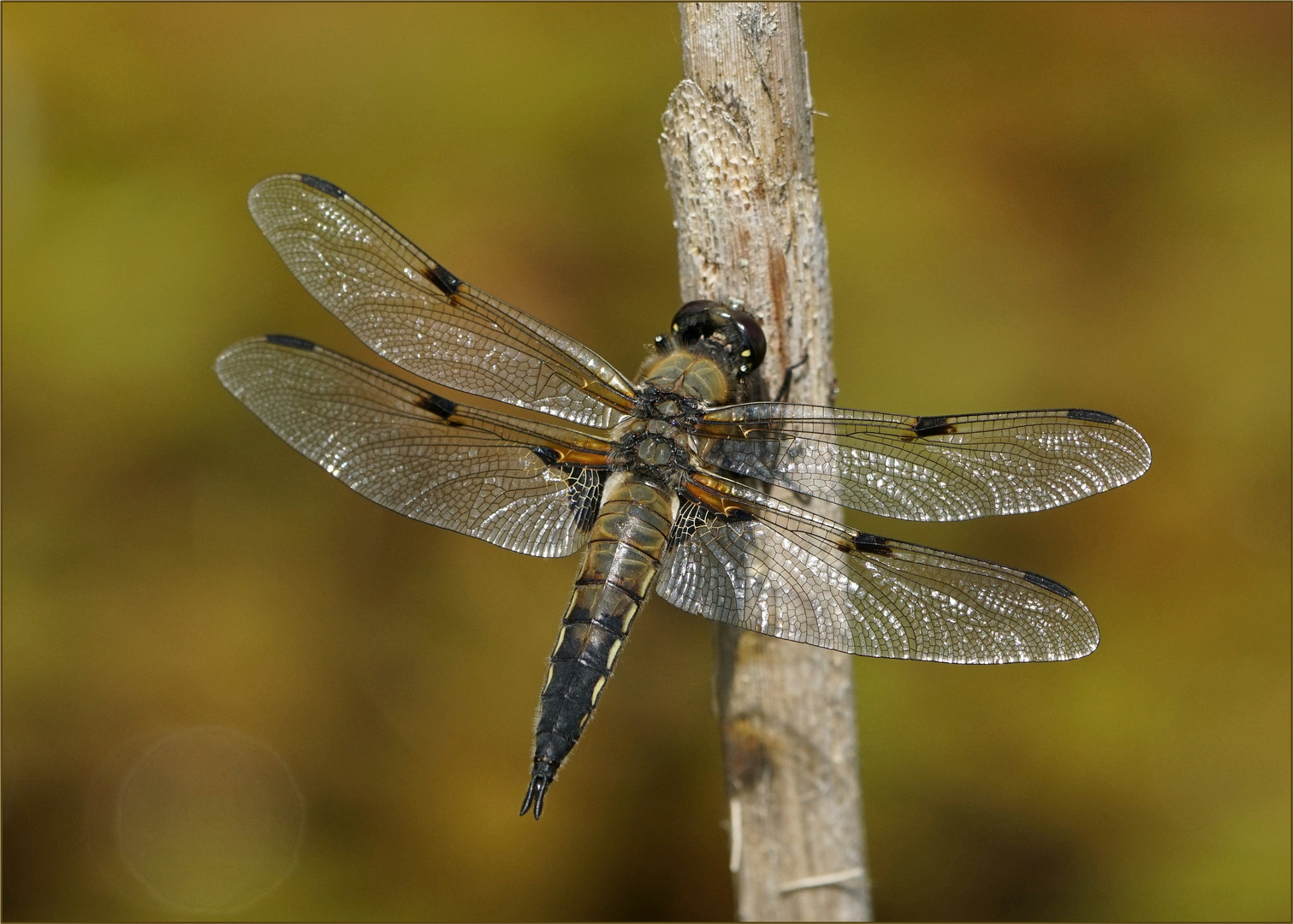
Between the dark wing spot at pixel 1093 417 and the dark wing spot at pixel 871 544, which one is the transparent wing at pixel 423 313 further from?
the dark wing spot at pixel 1093 417

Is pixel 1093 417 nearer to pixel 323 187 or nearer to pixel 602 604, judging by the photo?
pixel 602 604

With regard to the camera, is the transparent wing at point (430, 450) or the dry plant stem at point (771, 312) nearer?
the dry plant stem at point (771, 312)

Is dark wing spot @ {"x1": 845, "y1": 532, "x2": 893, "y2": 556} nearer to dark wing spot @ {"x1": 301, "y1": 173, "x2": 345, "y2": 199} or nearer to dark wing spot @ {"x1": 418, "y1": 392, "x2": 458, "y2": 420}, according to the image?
dark wing spot @ {"x1": 418, "y1": 392, "x2": 458, "y2": 420}

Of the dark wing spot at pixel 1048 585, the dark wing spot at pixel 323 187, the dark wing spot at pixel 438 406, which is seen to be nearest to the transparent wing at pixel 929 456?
the dark wing spot at pixel 1048 585

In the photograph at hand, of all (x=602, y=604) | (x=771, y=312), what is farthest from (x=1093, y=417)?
(x=602, y=604)

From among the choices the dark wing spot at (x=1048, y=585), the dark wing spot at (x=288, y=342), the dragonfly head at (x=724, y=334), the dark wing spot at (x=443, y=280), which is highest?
the dark wing spot at (x=443, y=280)

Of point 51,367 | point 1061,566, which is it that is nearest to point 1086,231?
point 1061,566
